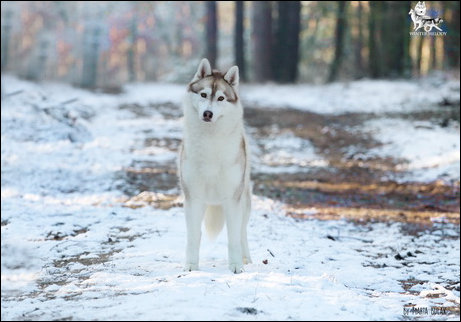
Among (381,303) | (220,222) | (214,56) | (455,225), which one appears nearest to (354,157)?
(455,225)

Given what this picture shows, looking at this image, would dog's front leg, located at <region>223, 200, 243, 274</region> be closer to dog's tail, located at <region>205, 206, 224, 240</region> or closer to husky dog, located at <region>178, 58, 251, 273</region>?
husky dog, located at <region>178, 58, 251, 273</region>

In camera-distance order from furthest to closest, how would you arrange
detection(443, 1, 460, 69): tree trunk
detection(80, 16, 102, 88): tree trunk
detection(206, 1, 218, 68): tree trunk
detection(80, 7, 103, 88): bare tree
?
1. detection(80, 16, 102, 88): tree trunk
2. detection(80, 7, 103, 88): bare tree
3. detection(206, 1, 218, 68): tree trunk
4. detection(443, 1, 460, 69): tree trunk

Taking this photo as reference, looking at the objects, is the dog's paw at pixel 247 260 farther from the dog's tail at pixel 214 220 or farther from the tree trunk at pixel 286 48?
the tree trunk at pixel 286 48

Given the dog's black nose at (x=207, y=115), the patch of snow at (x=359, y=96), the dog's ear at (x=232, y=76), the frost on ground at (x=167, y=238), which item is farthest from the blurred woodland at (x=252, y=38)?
the dog's black nose at (x=207, y=115)

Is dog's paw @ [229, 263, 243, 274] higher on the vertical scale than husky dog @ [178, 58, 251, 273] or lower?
lower

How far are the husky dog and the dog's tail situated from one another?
42 centimetres

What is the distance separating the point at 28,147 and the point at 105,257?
23.0 ft

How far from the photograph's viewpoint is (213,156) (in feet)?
18.9

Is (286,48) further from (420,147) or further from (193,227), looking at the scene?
(193,227)

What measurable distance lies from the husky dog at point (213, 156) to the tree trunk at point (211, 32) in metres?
19.9

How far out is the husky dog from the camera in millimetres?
5684

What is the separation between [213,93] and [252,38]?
2617 centimetres

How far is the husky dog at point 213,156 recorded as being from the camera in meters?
5.68

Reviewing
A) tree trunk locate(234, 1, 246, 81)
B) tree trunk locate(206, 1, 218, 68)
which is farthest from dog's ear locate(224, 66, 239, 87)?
tree trunk locate(234, 1, 246, 81)
